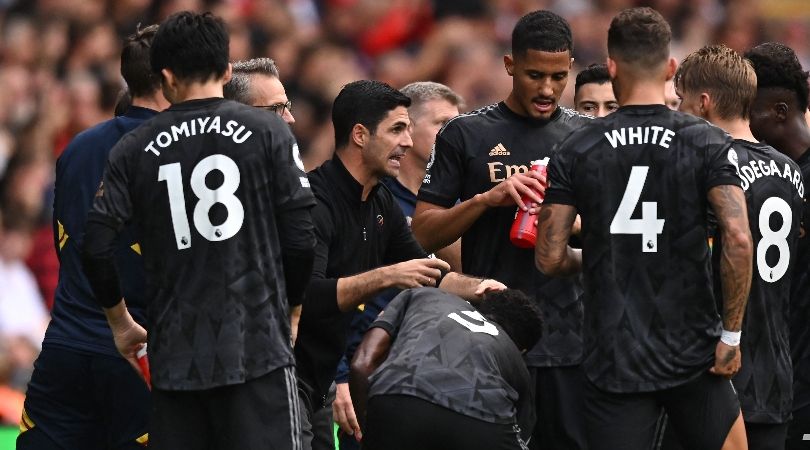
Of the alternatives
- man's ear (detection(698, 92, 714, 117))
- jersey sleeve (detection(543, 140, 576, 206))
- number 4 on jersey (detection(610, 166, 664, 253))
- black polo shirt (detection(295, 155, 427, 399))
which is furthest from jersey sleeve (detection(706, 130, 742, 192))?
black polo shirt (detection(295, 155, 427, 399))

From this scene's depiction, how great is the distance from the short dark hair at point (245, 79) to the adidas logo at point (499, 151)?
1.14 m

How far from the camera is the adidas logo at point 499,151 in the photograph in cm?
662

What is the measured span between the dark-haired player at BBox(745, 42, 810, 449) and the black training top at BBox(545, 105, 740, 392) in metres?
1.30

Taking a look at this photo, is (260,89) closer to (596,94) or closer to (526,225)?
(526,225)

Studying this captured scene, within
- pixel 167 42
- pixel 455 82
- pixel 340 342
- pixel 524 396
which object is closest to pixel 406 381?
pixel 524 396

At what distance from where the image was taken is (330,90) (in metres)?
13.1

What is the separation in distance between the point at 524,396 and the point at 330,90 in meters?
7.76

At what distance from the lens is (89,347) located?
599 cm

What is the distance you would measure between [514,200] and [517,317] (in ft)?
2.14

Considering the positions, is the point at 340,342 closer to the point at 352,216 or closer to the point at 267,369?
the point at 352,216

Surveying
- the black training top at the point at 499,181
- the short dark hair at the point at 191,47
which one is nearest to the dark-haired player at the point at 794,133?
the black training top at the point at 499,181

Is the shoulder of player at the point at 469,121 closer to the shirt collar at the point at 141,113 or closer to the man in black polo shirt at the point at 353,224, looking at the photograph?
the man in black polo shirt at the point at 353,224

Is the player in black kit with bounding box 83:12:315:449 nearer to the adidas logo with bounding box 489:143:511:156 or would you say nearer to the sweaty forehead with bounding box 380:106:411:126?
the sweaty forehead with bounding box 380:106:411:126

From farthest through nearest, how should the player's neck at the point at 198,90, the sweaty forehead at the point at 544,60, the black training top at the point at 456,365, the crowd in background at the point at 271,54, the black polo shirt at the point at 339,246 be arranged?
the crowd in background at the point at 271,54 < the sweaty forehead at the point at 544,60 < the black polo shirt at the point at 339,246 < the black training top at the point at 456,365 < the player's neck at the point at 198,90
